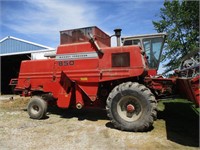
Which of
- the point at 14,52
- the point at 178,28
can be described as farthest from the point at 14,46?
the point at 178,28

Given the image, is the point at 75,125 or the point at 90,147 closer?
the point at 90,147

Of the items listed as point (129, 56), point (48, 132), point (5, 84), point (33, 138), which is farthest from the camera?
point (5, 84)

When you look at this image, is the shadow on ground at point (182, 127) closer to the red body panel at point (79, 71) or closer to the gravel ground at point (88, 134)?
the gravel ground at point (88, 134)

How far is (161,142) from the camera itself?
5.72 metres

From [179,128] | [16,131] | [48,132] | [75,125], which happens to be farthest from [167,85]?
[16,131]

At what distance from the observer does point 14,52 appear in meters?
21.7

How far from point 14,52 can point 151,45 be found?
636 inches

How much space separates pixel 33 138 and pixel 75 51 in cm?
320

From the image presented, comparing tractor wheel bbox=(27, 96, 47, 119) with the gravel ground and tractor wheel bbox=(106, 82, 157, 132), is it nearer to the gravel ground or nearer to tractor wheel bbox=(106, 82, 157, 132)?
the gravel ground

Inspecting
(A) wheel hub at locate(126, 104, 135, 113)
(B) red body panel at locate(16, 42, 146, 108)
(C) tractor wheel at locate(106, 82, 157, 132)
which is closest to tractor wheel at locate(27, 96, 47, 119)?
(B) red body panel at locate(16, 42, 146, 108)

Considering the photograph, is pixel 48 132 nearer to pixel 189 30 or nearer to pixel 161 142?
pixel 161 142

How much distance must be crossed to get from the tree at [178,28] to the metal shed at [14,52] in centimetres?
1011

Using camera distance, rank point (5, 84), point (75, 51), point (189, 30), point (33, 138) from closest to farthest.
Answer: point (33, 138) → point (75, 51) → point (189, 30) → point (5, 84)

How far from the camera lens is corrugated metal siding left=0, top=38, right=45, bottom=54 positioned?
20.9 meters
